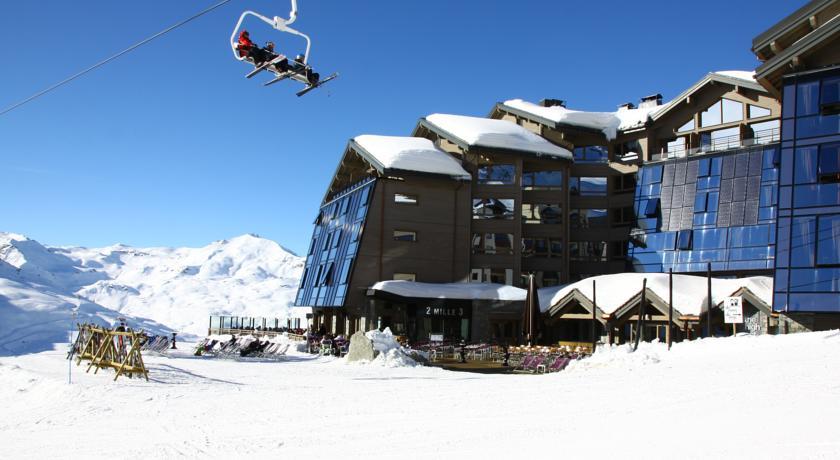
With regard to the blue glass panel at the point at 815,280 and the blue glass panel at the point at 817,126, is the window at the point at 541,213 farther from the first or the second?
the blue glass panel at the point at 815,280

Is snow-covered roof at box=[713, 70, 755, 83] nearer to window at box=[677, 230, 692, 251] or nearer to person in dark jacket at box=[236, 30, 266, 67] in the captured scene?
window at box=[677, 230, 692, 251]

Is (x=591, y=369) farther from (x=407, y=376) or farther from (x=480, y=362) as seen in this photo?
(x=480, y=362)

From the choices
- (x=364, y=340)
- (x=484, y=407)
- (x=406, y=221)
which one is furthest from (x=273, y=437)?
(x=406, y=221)

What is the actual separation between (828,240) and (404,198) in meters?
23.4

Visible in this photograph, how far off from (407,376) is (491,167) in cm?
2654

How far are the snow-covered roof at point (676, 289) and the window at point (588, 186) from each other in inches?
542

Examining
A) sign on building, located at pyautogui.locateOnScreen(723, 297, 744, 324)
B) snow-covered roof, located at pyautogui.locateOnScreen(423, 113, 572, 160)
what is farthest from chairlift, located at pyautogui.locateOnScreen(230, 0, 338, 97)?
snow-covered roof, located at pyautogui.locateOnScreen(423, 113, 572, 160)

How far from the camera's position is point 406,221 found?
44.2 metres

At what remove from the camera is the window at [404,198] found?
44.4 m

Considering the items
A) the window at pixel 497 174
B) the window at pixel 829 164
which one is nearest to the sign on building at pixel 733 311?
the window at pixel 829 164

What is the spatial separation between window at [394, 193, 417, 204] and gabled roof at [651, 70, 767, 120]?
54.4ft

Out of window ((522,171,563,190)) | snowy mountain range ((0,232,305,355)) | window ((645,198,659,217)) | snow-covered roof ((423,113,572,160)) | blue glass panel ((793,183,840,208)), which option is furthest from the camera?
snowy mountain range ((0,232,305,355))

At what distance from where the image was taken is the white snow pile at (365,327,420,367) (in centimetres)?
2703

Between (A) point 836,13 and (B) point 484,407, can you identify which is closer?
(B) point 484,407
